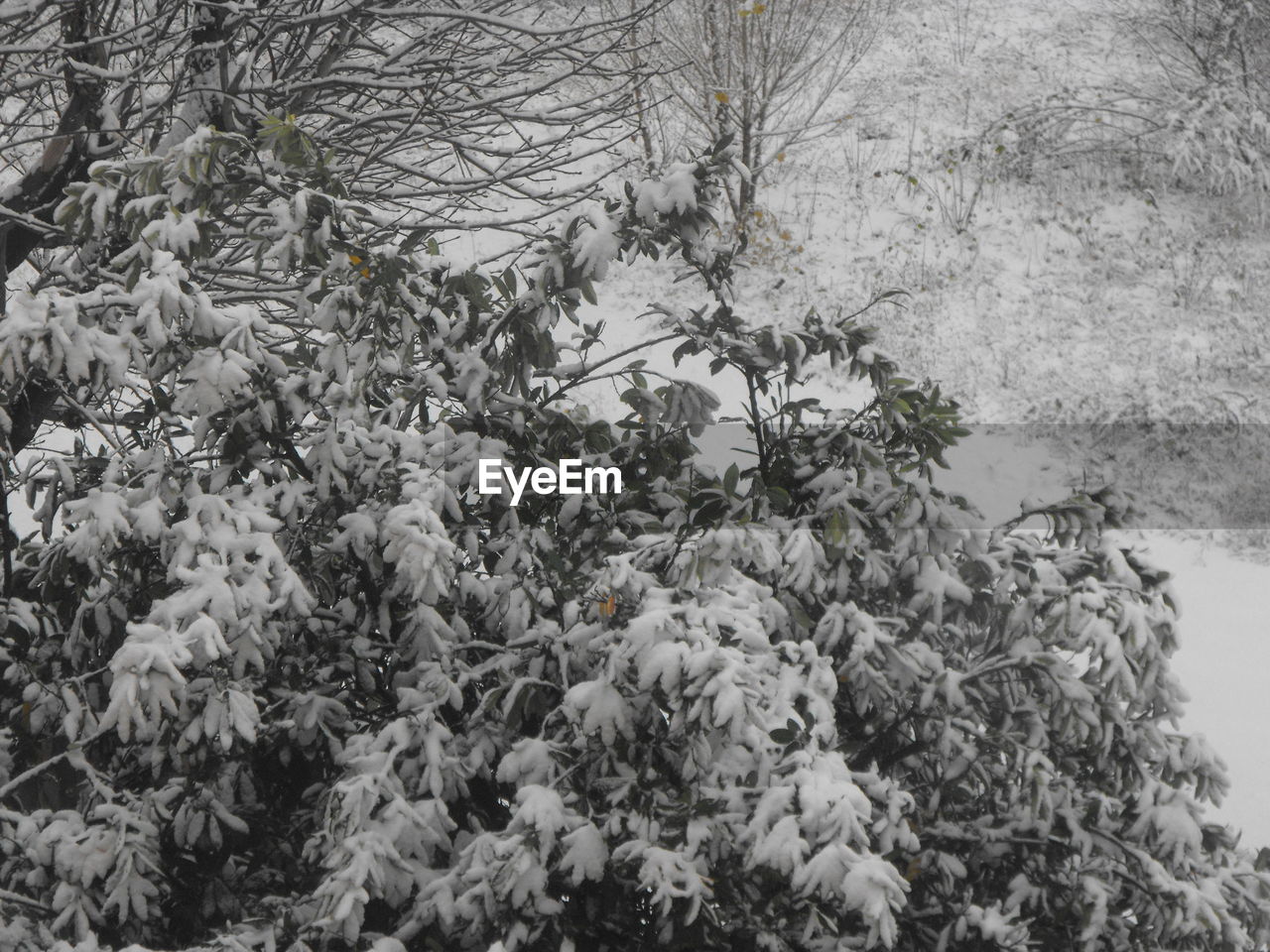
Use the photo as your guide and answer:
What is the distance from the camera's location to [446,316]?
7.89ft

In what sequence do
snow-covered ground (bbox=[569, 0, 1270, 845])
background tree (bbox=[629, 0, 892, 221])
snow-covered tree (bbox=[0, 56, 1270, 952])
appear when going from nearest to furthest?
1. snow-covered tree (bbox=[0, 56, 1270, 952])
2. snow-covered ground (bbox=[569, 0, 1270, 845])
3. background tree (bbox=[629, 0, 892, 221])

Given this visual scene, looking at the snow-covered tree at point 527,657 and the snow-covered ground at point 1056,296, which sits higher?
the snow-covered ground at point 1056,296

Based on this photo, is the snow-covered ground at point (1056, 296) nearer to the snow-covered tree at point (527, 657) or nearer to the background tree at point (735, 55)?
the background tree at point (735, 55)

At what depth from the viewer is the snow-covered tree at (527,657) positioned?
5.51 ft

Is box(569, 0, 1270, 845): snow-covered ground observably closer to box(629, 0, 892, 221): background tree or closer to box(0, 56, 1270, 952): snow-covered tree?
box(629, 0, 892, 221): background tree

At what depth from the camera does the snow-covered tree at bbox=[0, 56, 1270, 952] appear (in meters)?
1.68

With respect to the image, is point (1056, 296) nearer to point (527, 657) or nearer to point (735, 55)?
point (735, 55)

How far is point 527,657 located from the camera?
6.75 ft

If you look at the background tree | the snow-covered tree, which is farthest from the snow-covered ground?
the snow-covered tree

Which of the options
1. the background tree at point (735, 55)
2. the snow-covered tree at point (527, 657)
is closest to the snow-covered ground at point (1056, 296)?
the background tree at point (735, 55)

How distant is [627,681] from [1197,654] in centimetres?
484

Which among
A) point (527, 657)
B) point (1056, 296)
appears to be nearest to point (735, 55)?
point (1056, 296)

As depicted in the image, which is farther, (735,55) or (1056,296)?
(1056,296)

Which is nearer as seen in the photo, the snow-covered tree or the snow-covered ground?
the snow-covered tree
